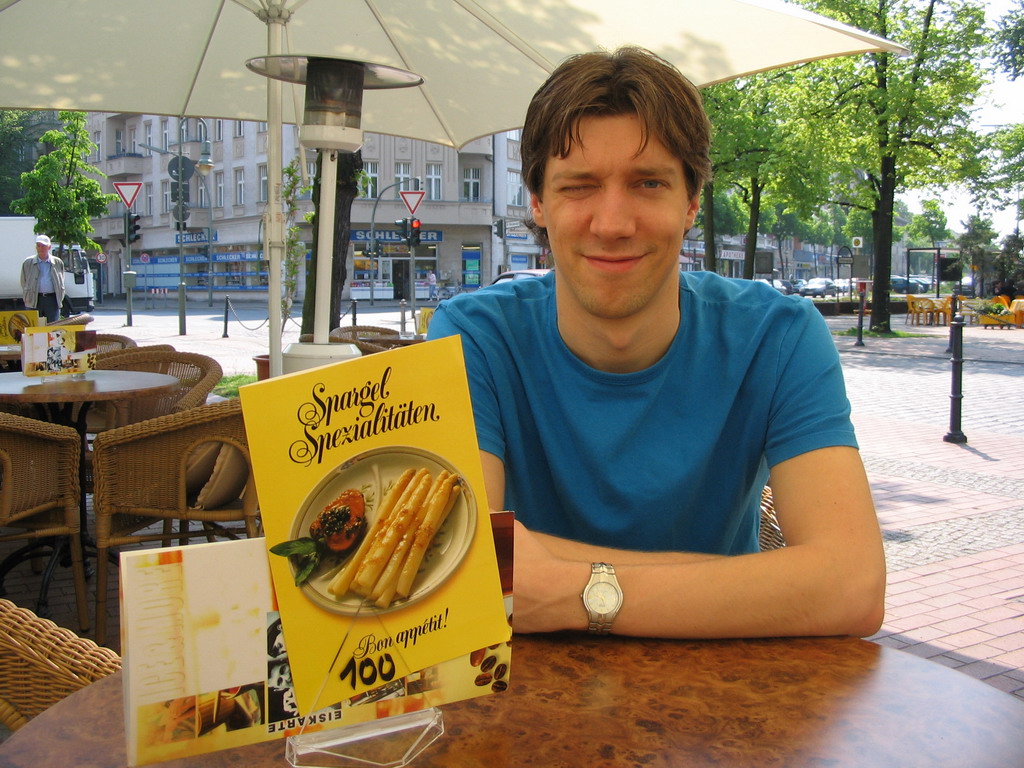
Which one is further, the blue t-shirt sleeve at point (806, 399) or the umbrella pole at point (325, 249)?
the umbrella pole at point (325, 249)

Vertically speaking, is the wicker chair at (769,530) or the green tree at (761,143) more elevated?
the green tree at (761,143)

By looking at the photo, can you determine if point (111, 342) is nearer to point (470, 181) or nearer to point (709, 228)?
point (709, 228)

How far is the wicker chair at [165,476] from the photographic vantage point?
3.52 metres

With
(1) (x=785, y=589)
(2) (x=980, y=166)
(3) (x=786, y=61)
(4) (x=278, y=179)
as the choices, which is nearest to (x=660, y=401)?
(1) (x=785, y=589)

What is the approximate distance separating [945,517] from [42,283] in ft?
44.4

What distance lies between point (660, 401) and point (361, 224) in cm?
4653

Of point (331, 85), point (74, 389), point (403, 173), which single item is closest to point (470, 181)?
point (403, 173)

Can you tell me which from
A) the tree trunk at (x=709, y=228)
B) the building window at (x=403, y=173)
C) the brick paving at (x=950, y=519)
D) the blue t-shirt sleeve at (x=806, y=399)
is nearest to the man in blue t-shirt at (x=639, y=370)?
the blue t-shirt sleeve at (x=806, y=399)

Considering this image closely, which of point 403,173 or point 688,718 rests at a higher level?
point 403,173

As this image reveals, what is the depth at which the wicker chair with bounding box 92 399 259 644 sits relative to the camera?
352cm

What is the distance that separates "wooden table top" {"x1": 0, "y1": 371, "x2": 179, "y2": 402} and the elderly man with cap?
1088 centimetres

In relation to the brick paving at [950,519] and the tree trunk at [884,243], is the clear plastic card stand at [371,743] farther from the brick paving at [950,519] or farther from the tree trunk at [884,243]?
the tree trunk at [884,243]

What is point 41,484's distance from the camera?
3.60 metres

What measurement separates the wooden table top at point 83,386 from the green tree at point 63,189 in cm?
2328
